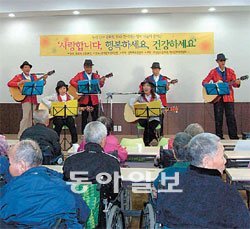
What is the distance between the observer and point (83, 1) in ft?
27.0

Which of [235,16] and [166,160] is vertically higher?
[235,16]

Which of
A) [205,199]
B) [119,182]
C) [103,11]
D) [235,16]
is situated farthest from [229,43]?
[205,199]

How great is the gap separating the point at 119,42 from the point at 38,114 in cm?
485

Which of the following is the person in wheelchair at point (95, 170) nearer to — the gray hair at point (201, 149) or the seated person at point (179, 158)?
the seated person at point (179, 158)

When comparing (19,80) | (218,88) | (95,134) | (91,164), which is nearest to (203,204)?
(91,164)

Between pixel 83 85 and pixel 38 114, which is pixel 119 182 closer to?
pixel 38 114

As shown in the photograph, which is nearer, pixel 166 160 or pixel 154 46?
pixel 166 160

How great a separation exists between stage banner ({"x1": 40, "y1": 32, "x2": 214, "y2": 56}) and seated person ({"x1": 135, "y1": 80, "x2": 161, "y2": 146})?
Result: 1980 mm

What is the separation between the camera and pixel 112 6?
323 inches

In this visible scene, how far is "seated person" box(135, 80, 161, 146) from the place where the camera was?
7.06m

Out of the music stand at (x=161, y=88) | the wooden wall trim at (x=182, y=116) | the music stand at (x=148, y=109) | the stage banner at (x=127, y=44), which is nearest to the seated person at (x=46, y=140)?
the music stand at (x=148, y=109)

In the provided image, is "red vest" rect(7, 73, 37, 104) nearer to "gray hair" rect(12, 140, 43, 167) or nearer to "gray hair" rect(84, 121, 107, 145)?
"gray hair" rect(84, 121, 107, 145)

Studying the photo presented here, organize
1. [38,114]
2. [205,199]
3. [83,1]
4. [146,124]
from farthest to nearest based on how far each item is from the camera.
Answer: [83,1], [146,124], [38,114], [205,199]

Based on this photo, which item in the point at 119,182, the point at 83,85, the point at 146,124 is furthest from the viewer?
the point at 83,85
